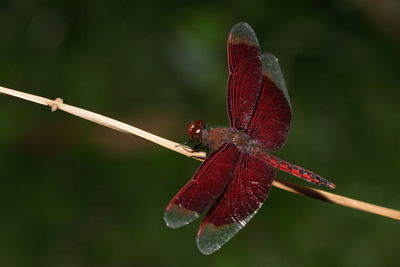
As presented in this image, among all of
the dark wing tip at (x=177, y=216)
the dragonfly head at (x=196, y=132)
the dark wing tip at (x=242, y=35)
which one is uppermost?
the dark wing tip at (x=242, y=35)

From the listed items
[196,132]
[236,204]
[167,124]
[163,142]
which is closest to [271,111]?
[196,132]

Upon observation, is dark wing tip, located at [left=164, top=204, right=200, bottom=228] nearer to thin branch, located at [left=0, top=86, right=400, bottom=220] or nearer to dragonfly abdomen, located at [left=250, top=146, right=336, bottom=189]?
thin branch, located at [left=0, top=86, right=400, bottom=220]

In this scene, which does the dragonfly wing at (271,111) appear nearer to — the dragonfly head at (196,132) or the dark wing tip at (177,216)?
the dragonfly head at (196,132)

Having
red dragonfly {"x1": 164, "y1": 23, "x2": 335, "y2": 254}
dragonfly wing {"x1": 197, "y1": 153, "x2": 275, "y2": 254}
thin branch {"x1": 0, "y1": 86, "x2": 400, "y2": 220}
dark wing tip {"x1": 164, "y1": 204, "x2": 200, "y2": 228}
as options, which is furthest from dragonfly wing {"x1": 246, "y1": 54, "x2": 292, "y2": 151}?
dark wing tip {"x1": 164, "y1": 204, "x2": 200, "y2": 228}

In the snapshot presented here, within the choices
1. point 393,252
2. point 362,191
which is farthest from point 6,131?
point 393,252

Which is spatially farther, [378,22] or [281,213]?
[378,22]

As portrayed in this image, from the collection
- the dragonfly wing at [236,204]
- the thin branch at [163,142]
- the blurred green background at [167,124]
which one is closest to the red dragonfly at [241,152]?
the dragonfly wing at [236,204]

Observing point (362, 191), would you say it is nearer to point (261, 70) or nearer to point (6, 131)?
point (261, 70)
